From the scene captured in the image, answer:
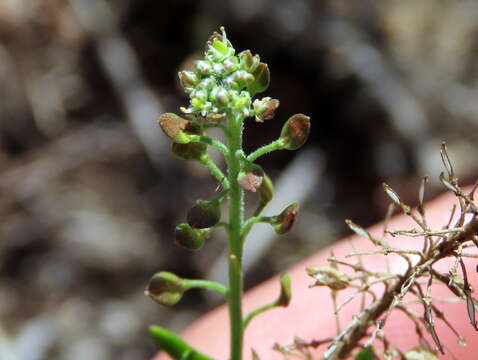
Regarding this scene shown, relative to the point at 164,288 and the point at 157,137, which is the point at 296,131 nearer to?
the point at 164,288

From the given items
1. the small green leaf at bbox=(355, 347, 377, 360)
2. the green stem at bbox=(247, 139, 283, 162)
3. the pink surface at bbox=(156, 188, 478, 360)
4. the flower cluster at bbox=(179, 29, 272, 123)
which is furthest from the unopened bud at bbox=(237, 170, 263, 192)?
the pink surface at bbox=(156, 188, 478, 360)

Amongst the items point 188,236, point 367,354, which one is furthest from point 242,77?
point 367,354

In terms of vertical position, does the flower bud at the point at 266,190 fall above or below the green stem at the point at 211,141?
below

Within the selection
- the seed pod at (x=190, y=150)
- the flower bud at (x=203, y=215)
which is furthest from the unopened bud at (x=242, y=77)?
the flower bud at (x=203, y=215)

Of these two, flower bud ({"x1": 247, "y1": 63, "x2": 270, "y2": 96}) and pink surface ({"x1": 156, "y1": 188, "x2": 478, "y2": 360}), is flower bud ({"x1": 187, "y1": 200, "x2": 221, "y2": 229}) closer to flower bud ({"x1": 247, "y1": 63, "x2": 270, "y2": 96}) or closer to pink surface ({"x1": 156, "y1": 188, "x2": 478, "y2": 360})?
flower bud ({"x1": 247, "y1": 63, "x2": 270, "y2": 96})

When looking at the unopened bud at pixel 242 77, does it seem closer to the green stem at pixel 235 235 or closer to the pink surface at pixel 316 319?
the green stem at pixel 235 235

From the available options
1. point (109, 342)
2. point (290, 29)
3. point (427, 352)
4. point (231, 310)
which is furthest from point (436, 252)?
point (290, 29)
